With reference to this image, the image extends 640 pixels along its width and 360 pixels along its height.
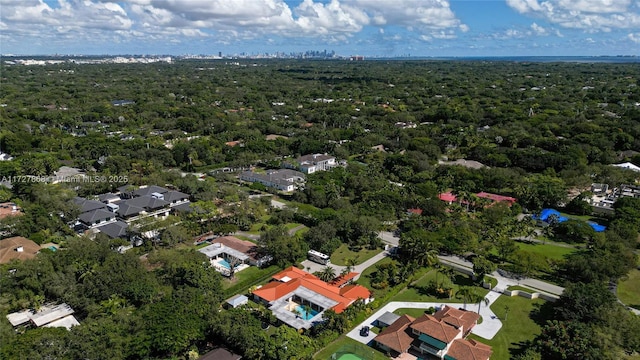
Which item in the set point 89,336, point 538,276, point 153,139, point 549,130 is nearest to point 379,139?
point 549,130

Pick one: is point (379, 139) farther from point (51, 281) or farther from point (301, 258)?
point (51, 281)

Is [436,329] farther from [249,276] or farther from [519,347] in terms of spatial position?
[249,276]

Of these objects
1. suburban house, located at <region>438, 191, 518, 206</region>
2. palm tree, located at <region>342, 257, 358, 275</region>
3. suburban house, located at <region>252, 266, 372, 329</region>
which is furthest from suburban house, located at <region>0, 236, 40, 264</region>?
suburban house, located at <region>438, 191, 518, 206</region>

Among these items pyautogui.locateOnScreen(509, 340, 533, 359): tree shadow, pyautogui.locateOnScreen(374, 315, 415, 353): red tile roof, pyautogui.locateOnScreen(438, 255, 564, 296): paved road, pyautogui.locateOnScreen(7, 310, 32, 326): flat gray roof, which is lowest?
pyautogui.locateOnScreen(509, 340, 533, 359): tree shadow

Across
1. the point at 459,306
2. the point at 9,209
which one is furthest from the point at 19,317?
the point at 459,306

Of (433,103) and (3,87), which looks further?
(3,87)

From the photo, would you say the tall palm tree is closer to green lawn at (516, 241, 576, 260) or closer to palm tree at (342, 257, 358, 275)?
palm tree at (342, 257, 358, 275)
